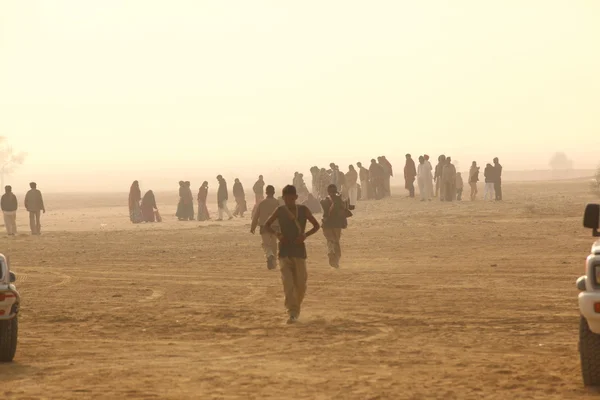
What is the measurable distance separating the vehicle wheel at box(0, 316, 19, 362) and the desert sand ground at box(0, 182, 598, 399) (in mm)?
181

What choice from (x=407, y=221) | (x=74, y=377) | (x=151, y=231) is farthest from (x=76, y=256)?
(x=74, y=377)

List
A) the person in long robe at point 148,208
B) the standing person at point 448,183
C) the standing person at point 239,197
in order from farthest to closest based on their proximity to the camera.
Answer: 1. the standing person at point 448,183
2. the standing person at point 239,197
3. the person in long robe at point 148,208

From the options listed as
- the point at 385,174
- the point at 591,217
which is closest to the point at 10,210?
the point at 385,174

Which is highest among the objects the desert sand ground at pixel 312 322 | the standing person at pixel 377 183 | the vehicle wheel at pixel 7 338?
the standing person at pixel 377 183

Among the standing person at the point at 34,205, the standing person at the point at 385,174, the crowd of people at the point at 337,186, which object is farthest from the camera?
the standing person at the point at 385,174

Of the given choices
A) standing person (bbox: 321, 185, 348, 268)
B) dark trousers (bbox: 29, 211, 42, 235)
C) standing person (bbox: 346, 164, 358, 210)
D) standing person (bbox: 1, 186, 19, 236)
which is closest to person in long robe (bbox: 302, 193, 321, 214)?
standing person (bbox: 346, 164, 358, 210)

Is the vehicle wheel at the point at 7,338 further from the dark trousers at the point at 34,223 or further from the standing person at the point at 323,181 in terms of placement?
the standing person at the point at 323,181

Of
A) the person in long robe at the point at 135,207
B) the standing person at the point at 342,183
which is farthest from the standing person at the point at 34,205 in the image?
the standing person at the point at 342,183

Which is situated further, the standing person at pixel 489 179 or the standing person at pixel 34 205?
the standing person at pixel 489 179

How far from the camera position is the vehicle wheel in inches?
487

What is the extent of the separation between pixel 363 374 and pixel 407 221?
29.1 m

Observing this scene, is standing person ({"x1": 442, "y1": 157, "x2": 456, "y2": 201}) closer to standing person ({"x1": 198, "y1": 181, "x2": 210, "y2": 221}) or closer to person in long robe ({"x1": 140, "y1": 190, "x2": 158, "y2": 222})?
standing person ({"x1": 198, "y1": 181, "x2": 210, "y2": 221})

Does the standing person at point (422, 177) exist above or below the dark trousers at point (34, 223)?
above

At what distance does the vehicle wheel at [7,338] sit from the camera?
12.4 meters
